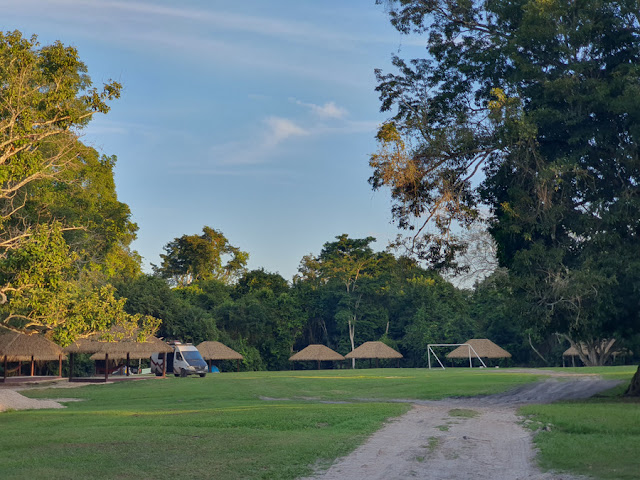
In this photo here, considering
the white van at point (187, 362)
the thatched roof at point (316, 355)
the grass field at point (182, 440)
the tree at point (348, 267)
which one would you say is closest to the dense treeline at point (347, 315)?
the tree at point (348, 267)

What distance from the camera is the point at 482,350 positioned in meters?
58.9

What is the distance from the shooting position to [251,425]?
16109mm

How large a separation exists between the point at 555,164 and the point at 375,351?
4180 cm

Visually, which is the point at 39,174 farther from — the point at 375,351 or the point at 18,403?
the point at 375,351

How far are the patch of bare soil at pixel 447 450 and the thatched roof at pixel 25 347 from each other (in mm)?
28708

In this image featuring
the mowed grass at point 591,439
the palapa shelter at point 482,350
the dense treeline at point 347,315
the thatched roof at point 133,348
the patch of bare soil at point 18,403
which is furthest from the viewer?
the dense treeline at point 347,315

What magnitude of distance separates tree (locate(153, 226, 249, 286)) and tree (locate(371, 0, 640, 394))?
190ft

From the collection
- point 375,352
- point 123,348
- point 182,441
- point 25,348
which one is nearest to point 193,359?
point 123,348

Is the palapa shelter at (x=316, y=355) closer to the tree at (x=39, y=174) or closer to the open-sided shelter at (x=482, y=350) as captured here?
the open-sided shelter at (x=482, y=350)

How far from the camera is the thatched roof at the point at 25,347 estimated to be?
4022 centimetres

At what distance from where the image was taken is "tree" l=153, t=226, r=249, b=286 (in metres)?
78.2

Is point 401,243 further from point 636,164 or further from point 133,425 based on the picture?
point 133,425

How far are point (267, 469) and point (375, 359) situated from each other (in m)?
55.1

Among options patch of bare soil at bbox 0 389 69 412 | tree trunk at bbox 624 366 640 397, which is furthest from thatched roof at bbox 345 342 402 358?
tree trunk at bbox 624 366 640 397
